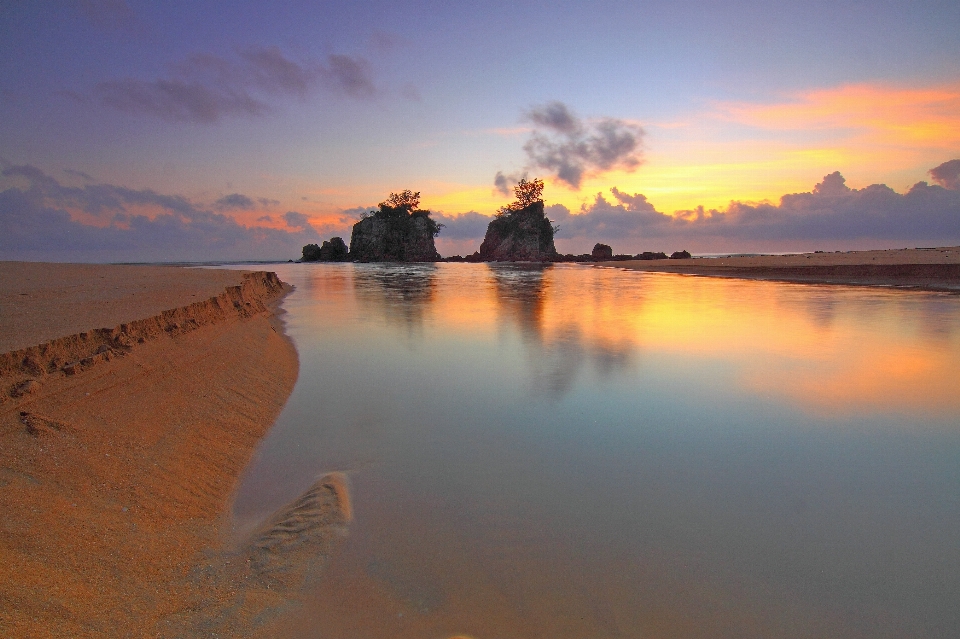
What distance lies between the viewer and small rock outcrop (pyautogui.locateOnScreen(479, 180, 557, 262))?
271 feet

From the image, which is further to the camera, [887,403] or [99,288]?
[99,288]

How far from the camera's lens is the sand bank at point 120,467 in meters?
2.07

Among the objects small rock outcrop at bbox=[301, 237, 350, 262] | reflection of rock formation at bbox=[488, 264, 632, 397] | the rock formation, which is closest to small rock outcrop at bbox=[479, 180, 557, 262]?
the rock formation

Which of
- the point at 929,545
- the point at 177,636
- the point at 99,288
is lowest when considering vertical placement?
the point at 929,545

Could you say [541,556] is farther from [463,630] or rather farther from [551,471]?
[551,471]

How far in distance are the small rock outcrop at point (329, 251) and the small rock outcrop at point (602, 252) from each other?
4888cm

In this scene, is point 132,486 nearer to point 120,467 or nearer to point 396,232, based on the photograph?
point 120,467

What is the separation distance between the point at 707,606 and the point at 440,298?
1701cm

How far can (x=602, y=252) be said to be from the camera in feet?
275

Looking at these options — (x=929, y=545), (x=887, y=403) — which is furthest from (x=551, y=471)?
(x=887, y=403)

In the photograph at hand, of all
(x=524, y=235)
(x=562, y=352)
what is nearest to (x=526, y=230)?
(x=524, y=235)

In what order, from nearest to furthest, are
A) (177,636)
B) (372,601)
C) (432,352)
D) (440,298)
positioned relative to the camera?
(177,636) → (372,601) → (432,352) → (440,298)

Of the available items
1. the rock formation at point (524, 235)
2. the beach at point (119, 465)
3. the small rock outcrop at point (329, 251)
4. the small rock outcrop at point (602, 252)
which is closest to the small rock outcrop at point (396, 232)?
the small rock outcrop at point (329, 251)

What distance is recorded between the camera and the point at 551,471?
149 inches
